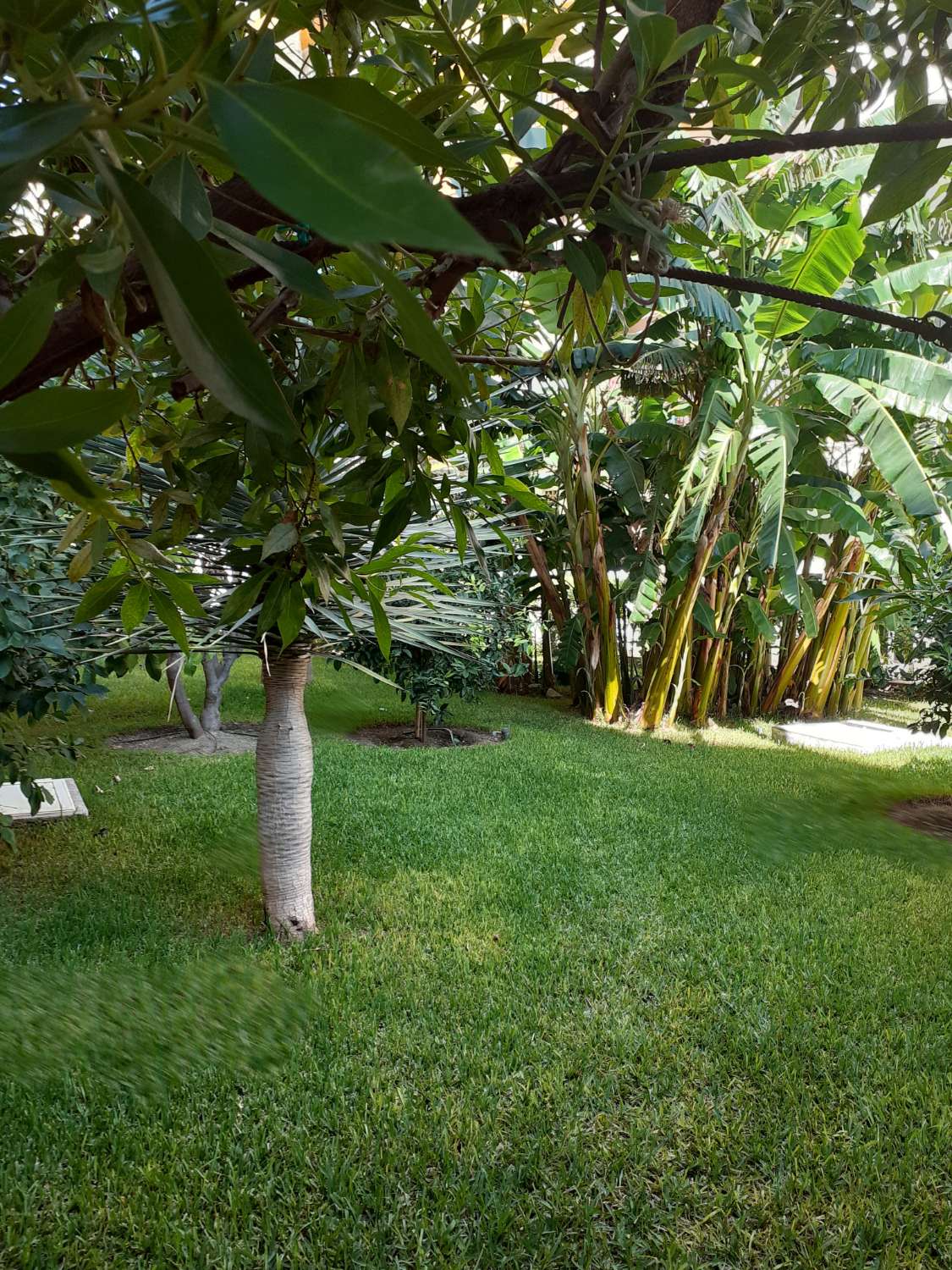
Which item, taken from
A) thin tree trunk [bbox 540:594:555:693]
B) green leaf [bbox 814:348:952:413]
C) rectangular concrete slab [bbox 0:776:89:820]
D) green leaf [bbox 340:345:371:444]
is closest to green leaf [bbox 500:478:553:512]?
green leaf [bbox 340:345:371:444]

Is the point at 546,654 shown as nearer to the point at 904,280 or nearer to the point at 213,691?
the point at 213,691

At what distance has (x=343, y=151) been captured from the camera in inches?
6.0

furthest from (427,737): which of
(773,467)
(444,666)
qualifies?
(773,467)

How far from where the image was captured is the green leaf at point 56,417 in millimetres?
200

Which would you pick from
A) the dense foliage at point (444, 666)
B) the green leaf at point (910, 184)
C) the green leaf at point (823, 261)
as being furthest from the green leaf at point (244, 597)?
the green leaf at point (823, 261)

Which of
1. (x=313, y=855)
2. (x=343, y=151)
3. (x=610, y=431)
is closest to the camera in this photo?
(x=343, y=151)

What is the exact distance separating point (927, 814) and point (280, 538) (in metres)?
4.26

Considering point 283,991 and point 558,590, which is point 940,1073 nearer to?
point 283,991

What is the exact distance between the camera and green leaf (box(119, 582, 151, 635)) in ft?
1.69

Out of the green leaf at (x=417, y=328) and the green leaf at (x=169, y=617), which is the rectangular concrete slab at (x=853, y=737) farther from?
the green leaf at (x=417, y=328)

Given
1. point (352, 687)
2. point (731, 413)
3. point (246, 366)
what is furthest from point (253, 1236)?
point (352, 687)

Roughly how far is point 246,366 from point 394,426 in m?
0.36

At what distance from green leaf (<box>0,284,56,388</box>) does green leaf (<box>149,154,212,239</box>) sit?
6 centimetres

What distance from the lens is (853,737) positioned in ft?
19.4
